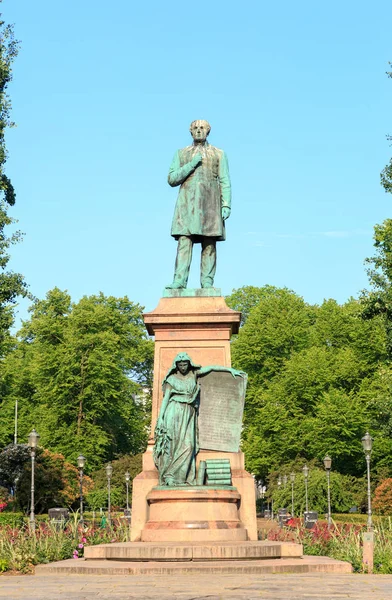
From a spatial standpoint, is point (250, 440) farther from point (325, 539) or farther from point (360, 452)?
point (325, 539)

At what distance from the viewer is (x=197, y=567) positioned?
1304 centimetres

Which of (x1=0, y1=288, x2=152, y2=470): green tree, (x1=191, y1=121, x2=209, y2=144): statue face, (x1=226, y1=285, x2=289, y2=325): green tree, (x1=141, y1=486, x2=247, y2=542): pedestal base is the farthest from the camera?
(x1=226, y1=285, x2=289, y2=325): green tree

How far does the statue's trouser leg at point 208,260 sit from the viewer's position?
60.2 ft

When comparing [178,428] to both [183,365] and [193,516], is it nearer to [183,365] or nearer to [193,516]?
[183,365]

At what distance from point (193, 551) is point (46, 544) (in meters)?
3.75

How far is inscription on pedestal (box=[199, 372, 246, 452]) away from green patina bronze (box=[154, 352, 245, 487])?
0.77ft

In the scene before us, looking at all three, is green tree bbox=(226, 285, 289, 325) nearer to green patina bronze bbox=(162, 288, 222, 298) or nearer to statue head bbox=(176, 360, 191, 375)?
green patina bronze bbox=(162, 288, 222, 298)

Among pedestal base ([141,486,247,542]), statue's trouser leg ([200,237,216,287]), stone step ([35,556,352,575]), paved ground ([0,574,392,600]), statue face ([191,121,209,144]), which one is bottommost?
paved ground ([0,574,392,600])

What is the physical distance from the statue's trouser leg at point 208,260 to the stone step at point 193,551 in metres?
5.49

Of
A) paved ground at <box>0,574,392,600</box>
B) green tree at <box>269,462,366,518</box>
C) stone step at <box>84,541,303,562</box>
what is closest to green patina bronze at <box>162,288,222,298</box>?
stone step at <box>84,541,303,562</box>

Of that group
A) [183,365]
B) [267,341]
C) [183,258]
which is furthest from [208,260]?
[267,341]

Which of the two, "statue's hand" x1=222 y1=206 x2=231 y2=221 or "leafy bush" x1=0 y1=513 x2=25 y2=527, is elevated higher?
"statue's hand" x1=222 y1=206 x2=231 y2=221

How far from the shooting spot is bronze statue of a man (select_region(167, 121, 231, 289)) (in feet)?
60.3

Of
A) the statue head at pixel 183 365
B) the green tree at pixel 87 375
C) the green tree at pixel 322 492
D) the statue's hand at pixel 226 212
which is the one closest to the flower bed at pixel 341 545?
the statue head at pixel 183 365
